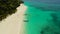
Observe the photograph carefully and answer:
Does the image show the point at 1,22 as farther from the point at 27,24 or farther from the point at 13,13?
the point at 13,13

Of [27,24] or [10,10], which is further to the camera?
[10,10]

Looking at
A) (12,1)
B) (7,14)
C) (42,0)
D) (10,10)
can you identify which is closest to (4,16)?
(7,14)

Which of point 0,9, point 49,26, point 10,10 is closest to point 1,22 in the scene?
point 0,9

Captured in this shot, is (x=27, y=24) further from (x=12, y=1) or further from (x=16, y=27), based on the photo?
(x=12, y=1)

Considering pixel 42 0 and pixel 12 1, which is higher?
pixel 12 1

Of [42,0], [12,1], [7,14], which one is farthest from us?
[42,0]

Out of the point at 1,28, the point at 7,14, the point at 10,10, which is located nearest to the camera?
the point at 1,28

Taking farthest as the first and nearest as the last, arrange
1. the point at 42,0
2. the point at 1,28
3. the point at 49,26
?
the point at 42,0 → the point at 49,26 → the point at 1,28

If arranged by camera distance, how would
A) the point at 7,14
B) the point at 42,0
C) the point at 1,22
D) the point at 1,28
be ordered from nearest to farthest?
the point at 1,28 < the point at 1,22 < the point at 7,14 < the point at 42,0

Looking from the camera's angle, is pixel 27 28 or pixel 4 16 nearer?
pixel 27 28
